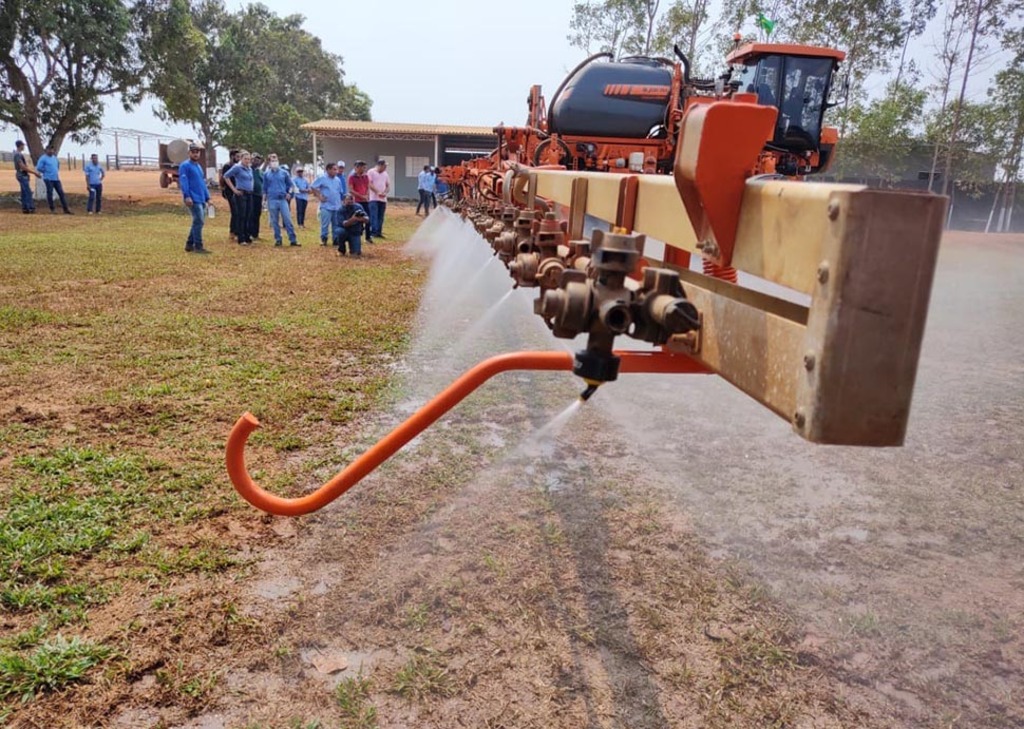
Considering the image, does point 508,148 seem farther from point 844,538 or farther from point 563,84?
point 844,538

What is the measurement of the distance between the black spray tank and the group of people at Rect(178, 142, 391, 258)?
248 inches

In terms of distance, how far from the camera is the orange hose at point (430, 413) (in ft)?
5.10

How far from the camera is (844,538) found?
2.93 meters

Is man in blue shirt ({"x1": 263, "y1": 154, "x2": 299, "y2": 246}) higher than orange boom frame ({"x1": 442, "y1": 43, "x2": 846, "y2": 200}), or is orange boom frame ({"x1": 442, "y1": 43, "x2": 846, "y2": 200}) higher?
orange boom frame ({"x1": 442, "y1": 43, "x2": 846, "y2": 200})

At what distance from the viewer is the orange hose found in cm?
156

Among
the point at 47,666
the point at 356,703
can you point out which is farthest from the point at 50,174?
the point at 356,703

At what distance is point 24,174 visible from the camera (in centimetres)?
1695

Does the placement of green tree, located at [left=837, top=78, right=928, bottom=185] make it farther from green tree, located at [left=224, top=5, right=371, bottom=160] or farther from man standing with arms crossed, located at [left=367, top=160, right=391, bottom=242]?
green tree, located at [left=224, top=5, right=371, bottom=160]

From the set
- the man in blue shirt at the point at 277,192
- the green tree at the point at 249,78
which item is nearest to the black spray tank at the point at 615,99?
the man in blue shirt at the point at 277,192

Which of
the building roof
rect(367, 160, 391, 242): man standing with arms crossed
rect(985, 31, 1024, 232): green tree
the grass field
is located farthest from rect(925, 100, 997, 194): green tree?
the grass field

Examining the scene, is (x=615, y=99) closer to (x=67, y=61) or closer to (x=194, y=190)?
(x=194, y=190)

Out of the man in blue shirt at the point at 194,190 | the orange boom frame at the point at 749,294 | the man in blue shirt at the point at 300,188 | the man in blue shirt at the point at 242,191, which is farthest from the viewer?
the man in blue shirt at the point at 300,188

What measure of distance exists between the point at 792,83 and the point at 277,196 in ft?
29.8

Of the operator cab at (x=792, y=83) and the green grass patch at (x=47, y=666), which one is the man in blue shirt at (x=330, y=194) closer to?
the operator cab at (x=792, y=83)
